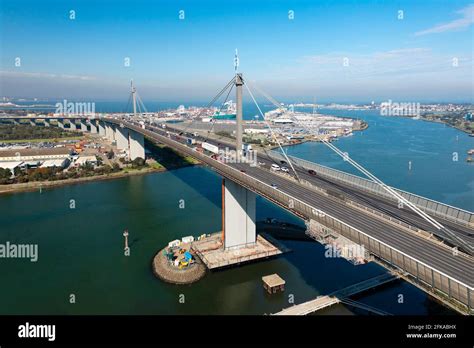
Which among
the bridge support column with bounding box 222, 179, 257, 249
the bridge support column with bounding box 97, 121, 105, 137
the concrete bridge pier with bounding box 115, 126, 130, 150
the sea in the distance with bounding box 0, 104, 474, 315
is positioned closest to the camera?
the sea in the distance with bounding box 0, 104, 474, 315

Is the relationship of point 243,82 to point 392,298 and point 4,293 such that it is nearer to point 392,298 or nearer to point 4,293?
point 392,298

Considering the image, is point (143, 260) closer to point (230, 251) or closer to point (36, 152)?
point (230, 251)

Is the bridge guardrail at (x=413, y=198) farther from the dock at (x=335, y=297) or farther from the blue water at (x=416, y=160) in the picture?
the blue water at (x=416, y=160)

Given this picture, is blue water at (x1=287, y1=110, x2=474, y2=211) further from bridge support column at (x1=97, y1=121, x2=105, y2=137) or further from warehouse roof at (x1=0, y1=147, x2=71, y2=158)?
bridge support column at (x1=97, y1=121, x2=105, y2=137)

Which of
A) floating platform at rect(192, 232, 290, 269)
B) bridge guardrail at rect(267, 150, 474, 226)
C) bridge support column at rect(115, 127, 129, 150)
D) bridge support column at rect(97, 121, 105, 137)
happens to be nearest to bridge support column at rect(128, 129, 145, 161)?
bridge support column at rect(115, 127, 129, 150)

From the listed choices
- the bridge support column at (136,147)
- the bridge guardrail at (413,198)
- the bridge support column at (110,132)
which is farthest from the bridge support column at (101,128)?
the bridge guardrail at (413,198)

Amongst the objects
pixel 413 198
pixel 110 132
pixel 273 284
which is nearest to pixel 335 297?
pixel 273 284
